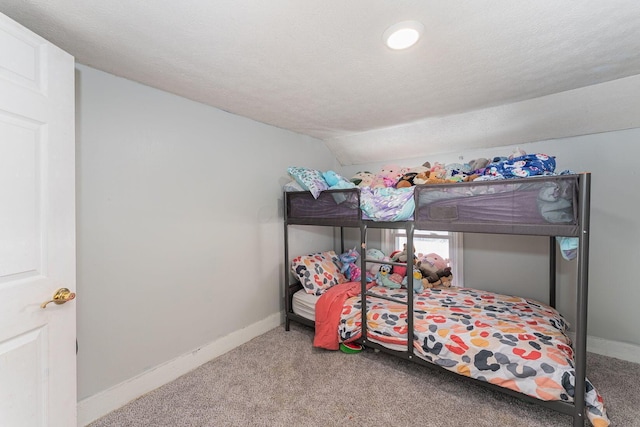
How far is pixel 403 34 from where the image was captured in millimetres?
1365

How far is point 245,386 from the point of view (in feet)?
6.56

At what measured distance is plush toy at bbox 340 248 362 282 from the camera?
3121 millimetres

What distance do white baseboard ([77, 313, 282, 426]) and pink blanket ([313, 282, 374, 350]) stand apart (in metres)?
0.67

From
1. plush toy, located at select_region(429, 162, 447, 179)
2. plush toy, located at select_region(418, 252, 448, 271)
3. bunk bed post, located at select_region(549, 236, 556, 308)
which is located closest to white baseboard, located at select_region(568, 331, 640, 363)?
bunk bed post, located at select_region(549, 236, 556, 308)

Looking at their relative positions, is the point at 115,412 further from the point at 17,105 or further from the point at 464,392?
the point at 464,392

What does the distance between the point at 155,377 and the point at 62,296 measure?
1.18m

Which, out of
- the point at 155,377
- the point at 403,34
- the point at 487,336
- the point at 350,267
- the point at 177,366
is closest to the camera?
the point at 403,34

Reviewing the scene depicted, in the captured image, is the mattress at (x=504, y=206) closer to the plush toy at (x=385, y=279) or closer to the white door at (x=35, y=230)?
the plush toy at (x=385, y=279)

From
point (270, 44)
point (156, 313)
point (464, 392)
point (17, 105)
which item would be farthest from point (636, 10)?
point (156, 313)

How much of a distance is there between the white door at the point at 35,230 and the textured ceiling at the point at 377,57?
0.32 m

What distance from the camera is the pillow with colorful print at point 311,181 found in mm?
2541

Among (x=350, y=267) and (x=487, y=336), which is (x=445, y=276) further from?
(x=487, y=336)

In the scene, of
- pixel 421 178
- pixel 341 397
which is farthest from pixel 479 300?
pixel 341 397

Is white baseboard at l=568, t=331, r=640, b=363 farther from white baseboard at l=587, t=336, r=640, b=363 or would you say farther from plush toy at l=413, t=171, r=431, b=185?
plush toy at l=413, t=171, r=431, b=185
